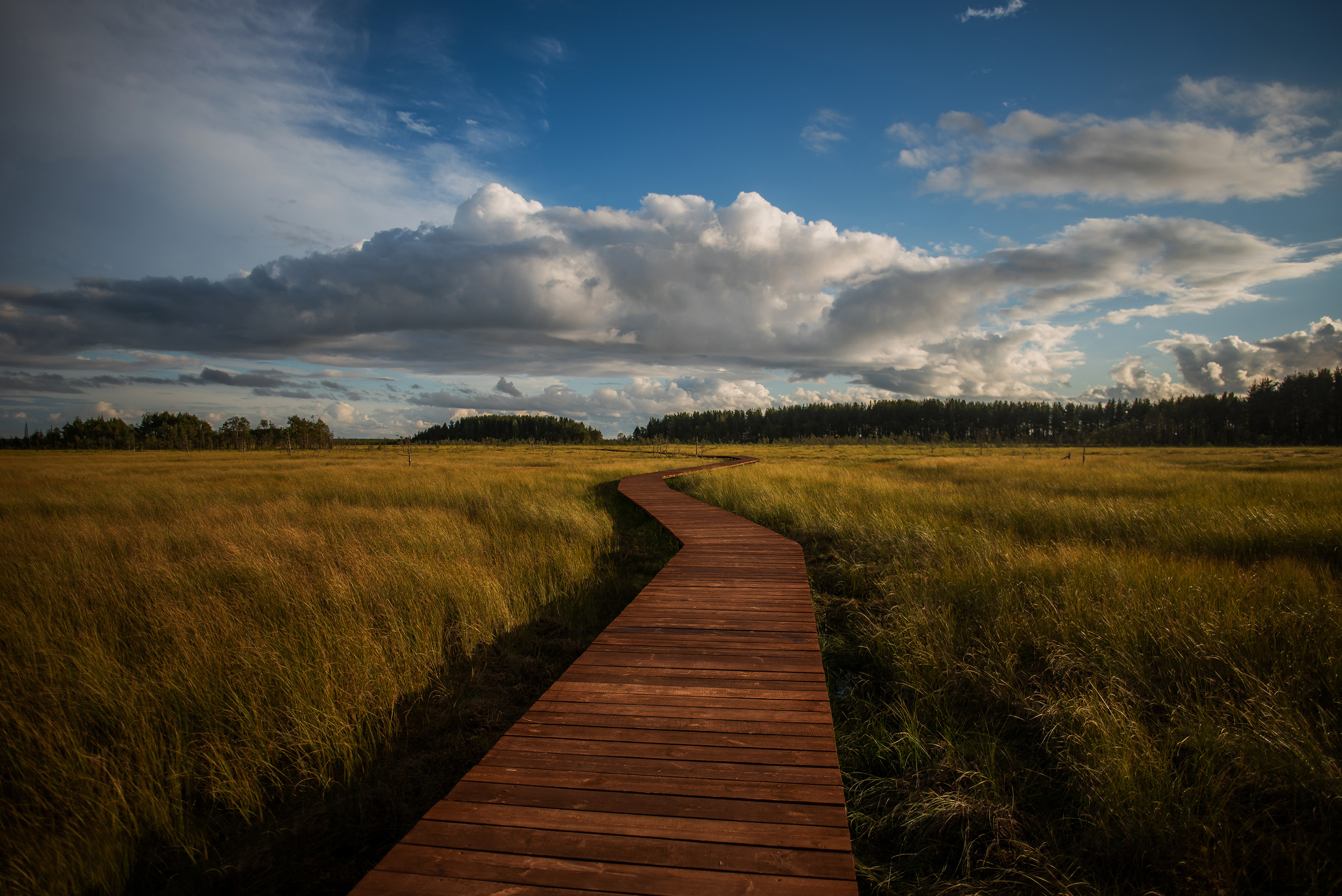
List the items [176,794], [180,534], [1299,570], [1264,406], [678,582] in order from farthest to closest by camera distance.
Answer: [1264,406] → [180,534] → [678,582] → [1299,570] → [176,794]

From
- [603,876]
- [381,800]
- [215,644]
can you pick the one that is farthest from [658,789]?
[215,644]

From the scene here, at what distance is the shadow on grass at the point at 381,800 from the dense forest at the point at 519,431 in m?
120

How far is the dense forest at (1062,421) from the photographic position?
75875 millimetres

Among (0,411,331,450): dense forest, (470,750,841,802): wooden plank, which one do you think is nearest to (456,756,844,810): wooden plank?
(470,750,841,802): wooden plank

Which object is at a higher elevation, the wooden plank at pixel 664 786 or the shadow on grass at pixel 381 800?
the wooden plank at pixel 664 786

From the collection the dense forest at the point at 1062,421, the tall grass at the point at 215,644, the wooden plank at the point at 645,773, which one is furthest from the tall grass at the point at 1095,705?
the dense forest at the point at 1062,421

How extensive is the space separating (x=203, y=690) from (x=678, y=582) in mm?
4803

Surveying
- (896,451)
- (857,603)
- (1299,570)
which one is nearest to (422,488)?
(857,603)

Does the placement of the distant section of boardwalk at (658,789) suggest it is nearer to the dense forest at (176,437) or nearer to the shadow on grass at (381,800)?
the shadow on grass at (381,800)

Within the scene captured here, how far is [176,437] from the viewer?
102 metres

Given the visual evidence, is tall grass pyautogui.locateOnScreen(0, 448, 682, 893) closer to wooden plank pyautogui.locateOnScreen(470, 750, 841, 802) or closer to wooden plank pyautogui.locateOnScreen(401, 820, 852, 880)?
wooden plank pyautogui.locateOnScreen(470, 750, 841, 802)

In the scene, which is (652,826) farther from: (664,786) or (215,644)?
(215,644)

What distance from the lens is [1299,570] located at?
21.4ft

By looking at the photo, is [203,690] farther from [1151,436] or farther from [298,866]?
[1151,436]
